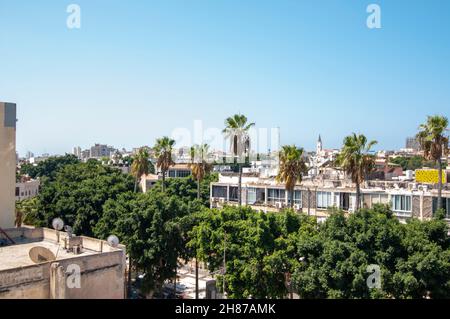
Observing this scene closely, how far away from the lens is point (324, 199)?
109 feet

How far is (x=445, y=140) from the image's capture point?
26750 millimetres

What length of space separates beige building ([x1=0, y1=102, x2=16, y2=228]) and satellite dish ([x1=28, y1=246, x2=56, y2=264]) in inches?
309

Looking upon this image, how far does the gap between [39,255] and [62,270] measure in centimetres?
125

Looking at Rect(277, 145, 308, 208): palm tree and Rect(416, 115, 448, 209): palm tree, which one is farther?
Rect(277, 145, 308, 208): palm tree

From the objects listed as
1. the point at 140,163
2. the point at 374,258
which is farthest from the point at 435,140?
the point at 140,163

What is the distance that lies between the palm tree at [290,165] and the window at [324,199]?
11.2 feet

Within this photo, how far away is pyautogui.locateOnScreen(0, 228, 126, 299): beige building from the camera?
14.3 metres

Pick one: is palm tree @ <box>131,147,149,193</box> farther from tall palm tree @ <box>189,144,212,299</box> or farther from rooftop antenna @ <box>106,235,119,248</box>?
rooftop antenna @ <box>106,235,119,248</box>

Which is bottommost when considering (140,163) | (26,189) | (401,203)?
(26,189)

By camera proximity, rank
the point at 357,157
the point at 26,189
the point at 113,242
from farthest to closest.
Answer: the point at 26,189 < the point at 357,157 < the point at 113,242

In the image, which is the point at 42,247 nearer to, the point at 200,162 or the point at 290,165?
the point at 290,165

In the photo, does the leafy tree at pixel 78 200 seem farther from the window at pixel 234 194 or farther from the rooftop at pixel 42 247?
the window at pixel 234 194

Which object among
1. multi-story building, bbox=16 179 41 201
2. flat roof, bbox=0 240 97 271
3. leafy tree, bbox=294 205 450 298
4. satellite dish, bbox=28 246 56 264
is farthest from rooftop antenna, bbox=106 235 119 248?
multi-story building, bbox=16 179 41 201
